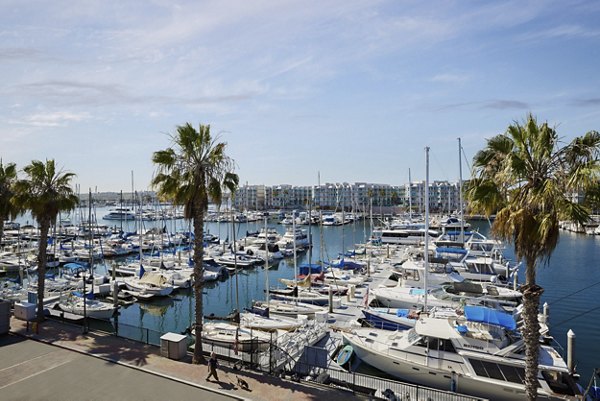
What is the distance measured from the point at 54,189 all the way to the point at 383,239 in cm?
6577

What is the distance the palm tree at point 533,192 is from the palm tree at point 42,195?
68.4ft

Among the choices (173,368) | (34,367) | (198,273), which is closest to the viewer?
(173,368)

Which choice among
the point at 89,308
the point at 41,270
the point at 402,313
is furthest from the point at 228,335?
the point at 89,308

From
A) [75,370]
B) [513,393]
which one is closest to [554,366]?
[513,393]

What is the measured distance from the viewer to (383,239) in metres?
79.8

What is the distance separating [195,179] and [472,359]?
1439cm

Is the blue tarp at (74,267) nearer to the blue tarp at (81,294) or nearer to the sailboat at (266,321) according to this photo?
the blue tarp at (81,294)

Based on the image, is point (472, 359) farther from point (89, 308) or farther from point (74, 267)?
point (74, 267)

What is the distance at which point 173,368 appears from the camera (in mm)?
15953

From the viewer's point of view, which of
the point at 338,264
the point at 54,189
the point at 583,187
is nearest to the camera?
the point at 583,187

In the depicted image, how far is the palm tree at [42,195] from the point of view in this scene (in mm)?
21297

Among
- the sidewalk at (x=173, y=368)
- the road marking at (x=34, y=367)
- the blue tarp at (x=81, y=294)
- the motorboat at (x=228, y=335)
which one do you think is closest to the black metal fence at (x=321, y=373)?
the sidewalk at (x=173, y=368)

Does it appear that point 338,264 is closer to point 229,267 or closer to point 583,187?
point 229,267

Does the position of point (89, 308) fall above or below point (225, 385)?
below
